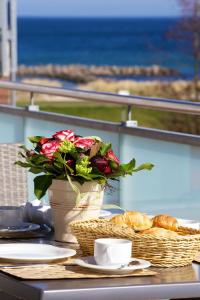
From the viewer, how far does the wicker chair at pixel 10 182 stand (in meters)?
4.36

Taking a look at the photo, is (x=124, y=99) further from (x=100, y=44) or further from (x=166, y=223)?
(x=100, y=44)

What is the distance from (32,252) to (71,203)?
0.25 meters

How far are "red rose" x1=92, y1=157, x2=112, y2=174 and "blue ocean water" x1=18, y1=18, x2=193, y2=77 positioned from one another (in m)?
39.4

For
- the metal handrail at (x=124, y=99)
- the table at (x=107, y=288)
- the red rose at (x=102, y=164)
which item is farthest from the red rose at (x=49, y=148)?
→ the metal handrail at (x=124, y=99)

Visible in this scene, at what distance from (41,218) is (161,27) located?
229 ft

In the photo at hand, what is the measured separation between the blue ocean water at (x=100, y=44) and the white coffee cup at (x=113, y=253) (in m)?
39.8

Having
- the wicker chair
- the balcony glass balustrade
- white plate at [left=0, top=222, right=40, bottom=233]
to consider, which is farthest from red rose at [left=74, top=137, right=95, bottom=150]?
the balcony glass balustrade

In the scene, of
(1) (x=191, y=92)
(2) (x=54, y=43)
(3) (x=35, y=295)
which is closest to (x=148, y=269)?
(3) (x=35, y=295)

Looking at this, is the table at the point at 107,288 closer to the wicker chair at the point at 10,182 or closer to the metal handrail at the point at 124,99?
the wicker chair at the point at 10,182

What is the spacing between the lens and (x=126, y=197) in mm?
5797

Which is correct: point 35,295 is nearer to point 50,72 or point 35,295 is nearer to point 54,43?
point 50,72

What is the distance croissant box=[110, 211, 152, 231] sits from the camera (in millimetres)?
2969

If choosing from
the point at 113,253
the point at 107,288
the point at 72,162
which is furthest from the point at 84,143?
the point at 107,288

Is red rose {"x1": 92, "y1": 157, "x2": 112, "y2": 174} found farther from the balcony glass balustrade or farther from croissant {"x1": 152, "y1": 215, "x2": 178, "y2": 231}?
the balcony glass balustrade
